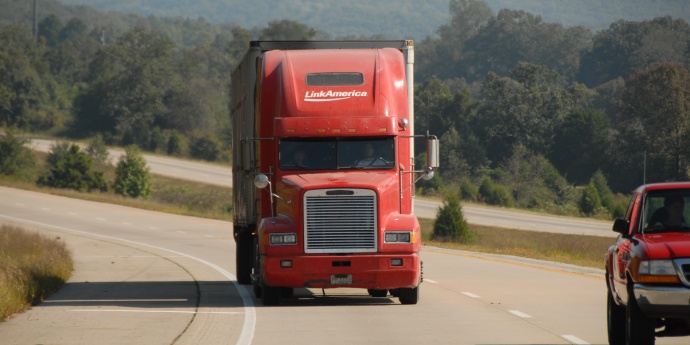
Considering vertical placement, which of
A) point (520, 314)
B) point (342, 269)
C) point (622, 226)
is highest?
point (622, 226)

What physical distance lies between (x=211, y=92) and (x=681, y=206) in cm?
13036

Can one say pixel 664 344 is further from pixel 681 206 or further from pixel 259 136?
pixel 259 136

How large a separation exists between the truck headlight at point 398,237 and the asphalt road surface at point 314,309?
106cm

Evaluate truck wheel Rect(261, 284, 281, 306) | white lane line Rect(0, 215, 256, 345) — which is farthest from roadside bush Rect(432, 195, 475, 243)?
truck wheel Rect(261, 284, 281, 306)

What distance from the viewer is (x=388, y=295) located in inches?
878

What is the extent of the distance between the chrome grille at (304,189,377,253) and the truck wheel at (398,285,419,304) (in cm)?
112

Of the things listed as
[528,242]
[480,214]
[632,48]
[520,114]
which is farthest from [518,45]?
[528,242]

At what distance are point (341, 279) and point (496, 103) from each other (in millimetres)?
90329

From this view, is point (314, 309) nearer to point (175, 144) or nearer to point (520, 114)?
point (520, 114)

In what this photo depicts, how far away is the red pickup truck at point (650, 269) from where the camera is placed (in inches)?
480

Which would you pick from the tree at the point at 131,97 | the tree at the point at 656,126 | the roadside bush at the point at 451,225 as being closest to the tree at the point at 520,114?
the tree at the point at 656,126

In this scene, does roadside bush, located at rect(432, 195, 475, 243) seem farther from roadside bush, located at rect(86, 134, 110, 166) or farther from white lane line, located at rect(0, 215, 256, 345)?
roadside bush, located at rect(86, 134, 110, 166)

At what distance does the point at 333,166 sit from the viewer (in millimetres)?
20016

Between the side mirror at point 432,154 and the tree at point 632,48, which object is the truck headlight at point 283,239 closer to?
the side mirror at point 432,154
